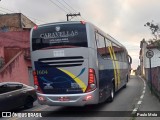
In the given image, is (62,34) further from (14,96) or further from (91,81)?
(14,96)

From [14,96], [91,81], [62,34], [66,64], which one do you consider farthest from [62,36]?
[14,96]

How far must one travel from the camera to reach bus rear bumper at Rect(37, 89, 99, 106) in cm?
1252

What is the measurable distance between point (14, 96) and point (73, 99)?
3.52 m

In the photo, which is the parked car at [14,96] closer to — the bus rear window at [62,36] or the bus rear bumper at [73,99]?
the bus rear bumper at [73,99]

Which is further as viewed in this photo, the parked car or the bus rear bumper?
the parked car

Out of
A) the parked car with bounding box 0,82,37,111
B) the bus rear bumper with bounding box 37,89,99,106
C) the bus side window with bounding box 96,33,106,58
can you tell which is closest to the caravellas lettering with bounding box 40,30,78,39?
the bus side window with bounding box 96,33,106,58

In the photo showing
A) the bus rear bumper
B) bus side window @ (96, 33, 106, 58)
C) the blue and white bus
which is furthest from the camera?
bus side window @ (96, 33, 106, 58)

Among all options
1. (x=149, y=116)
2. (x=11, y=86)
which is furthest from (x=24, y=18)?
(x=149, y=116)

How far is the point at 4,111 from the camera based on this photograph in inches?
556

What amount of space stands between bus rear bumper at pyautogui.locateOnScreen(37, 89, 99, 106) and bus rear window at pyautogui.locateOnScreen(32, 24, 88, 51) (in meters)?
1.87

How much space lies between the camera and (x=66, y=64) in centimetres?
1280

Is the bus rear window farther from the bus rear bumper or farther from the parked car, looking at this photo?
the parked car

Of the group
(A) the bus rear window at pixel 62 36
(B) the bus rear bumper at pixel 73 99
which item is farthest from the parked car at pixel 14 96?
(A) the bus rear window at pixel 62 36

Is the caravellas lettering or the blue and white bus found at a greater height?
the caravellas lettering
